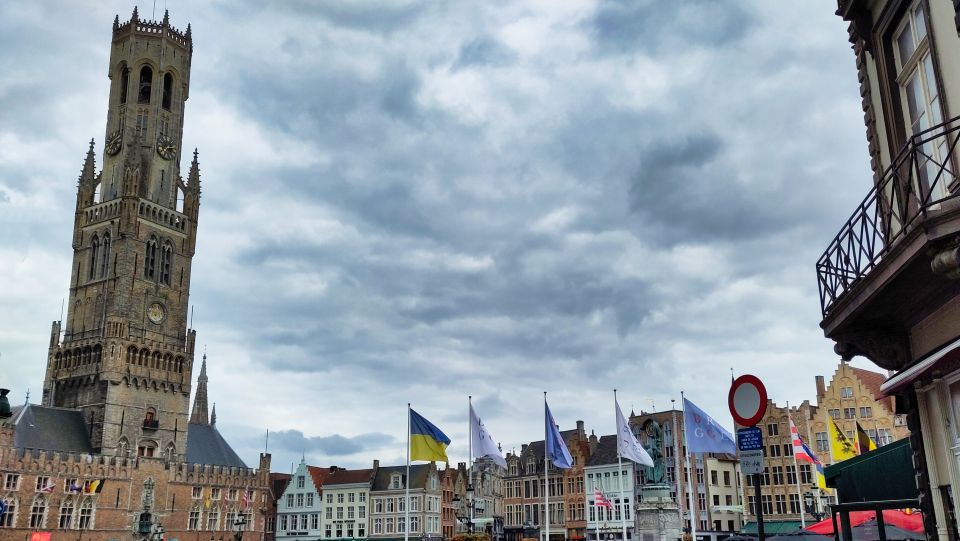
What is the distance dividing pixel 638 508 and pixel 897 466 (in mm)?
32222

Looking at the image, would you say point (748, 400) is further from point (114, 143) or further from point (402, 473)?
point (114, 143)

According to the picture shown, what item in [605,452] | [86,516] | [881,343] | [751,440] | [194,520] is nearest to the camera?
[751,440]

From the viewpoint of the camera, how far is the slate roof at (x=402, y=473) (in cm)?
9469

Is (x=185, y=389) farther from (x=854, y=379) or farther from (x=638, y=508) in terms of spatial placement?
(x=854, y=379)

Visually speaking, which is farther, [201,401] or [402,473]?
[201,401]

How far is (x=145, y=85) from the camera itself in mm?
97938

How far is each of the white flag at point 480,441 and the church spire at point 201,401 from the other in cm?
8608

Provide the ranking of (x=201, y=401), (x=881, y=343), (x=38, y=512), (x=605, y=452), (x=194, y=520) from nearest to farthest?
(x=881, y=343) → (x=38, y=512) → (x=194, y=520) → (x=605, y=452) → (x=201, y=401)

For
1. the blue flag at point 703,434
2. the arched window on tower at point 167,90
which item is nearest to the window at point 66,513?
the arched window on tower at point 167,90

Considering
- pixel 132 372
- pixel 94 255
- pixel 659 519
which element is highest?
pixel 94 255

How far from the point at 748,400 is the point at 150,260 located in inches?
3500

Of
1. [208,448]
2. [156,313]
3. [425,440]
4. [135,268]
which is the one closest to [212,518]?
[208,448]

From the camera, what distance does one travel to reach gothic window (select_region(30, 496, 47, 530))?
72500 millimetres

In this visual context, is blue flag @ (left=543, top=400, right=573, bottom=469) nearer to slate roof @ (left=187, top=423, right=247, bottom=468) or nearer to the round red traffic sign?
the round red traffic sign
